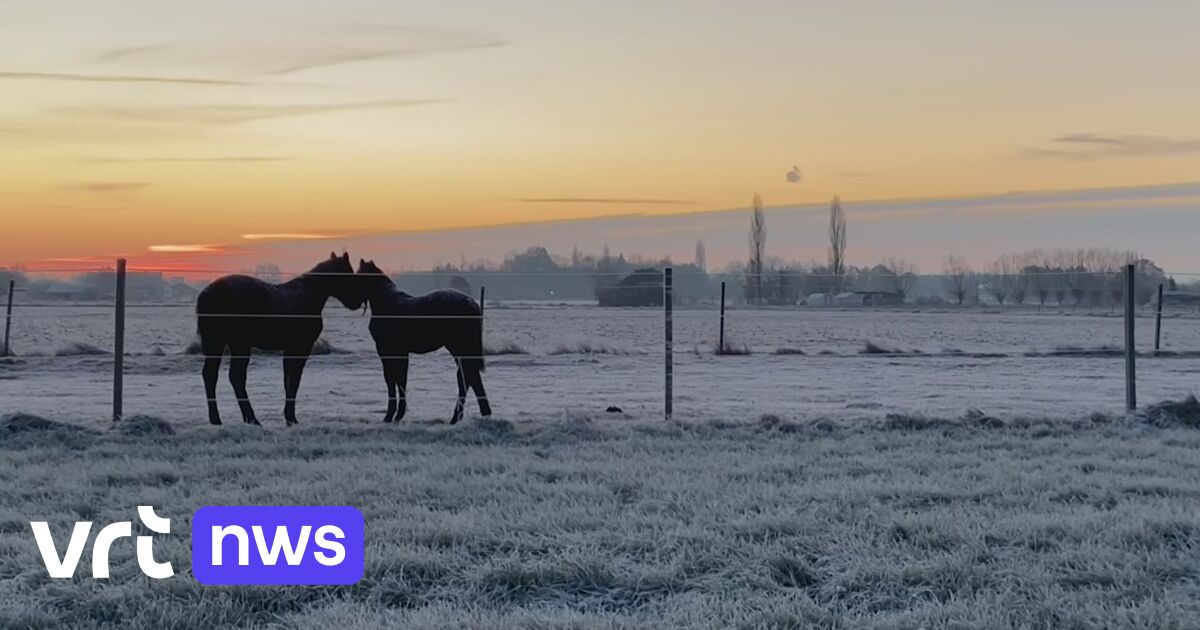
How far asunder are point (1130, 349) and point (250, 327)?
27.3 feet

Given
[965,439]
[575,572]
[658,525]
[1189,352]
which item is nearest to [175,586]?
[575,572]

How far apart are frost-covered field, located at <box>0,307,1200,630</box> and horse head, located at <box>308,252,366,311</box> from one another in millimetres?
1140

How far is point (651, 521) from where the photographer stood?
205 inches

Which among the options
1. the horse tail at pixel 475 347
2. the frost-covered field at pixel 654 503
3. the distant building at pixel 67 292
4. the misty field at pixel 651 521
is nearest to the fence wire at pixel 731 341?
the horse tail at pixel 475 347

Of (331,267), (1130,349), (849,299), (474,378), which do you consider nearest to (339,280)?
(331,267)

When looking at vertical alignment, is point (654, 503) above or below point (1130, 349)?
below

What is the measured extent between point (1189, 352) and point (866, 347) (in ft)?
19.2

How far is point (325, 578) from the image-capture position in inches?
171

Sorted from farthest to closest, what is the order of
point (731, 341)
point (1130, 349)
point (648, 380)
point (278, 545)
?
point (731, 341) < point (648, 380) < point (1130, 349) < point (278, 545)

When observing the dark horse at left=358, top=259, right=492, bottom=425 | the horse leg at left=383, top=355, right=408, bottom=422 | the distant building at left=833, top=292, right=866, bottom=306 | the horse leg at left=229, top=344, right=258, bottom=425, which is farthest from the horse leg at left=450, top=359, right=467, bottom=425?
the distant building at left=833, top=292, right=866, bottom=306

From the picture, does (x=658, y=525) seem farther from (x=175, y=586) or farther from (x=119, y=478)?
(x=119, y=478)

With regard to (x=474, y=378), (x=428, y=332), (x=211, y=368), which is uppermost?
(x=428, y=332)

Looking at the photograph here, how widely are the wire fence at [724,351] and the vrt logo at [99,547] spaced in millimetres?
4163

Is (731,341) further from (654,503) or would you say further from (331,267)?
(654,503)
